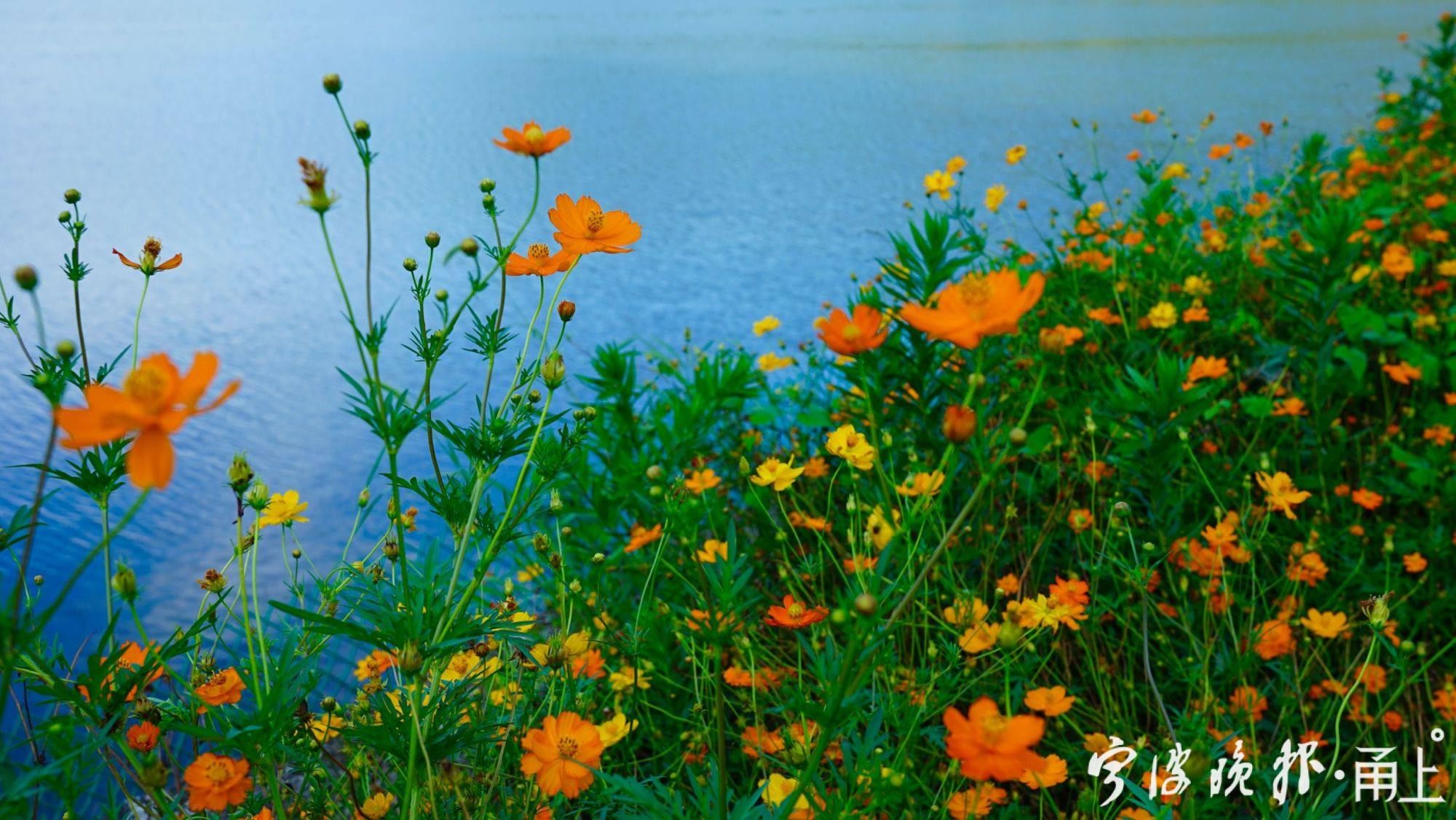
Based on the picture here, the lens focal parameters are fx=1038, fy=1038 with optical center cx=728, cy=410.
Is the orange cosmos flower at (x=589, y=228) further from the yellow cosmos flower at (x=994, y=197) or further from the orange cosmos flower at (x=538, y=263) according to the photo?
the yellow cosmos flower at (x=994, y=197)

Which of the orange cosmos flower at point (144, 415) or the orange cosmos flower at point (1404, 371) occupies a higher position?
the orange cosmos flower at point (144, 415)

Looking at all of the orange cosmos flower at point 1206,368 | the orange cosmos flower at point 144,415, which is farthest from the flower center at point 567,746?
the orange cosmos flower at point 1206,368

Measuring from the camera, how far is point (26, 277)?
571 mm

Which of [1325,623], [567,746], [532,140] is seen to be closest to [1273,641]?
[1325,623]

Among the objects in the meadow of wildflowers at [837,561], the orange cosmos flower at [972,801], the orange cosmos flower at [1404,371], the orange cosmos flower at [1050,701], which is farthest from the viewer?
the orange cosmos flower at [1404,371]

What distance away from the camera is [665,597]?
1372 mm

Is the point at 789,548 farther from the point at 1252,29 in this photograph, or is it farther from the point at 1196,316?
the point at 1252,29

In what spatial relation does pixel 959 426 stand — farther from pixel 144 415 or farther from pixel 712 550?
pixel 712 550

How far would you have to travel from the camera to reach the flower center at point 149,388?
1.38 ft

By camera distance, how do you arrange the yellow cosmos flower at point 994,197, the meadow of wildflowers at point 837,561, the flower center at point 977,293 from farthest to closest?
1. the yellow cosmos flower at point 994,197
2. the meadow of wildflowers at point 837,561
3. the flower center at point 977,293

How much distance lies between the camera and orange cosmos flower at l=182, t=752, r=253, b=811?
0.65 meters

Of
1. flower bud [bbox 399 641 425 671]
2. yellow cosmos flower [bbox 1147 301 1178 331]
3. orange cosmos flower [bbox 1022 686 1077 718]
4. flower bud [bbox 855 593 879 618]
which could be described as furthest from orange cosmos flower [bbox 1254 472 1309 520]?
flower bud [bbox 399 641 425 671]

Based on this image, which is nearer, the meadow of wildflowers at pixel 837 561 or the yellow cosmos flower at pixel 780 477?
the meadow of wildflowers at pixel 837 561

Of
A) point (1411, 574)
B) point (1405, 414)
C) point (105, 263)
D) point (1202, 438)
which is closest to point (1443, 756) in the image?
point (1411, 574)
